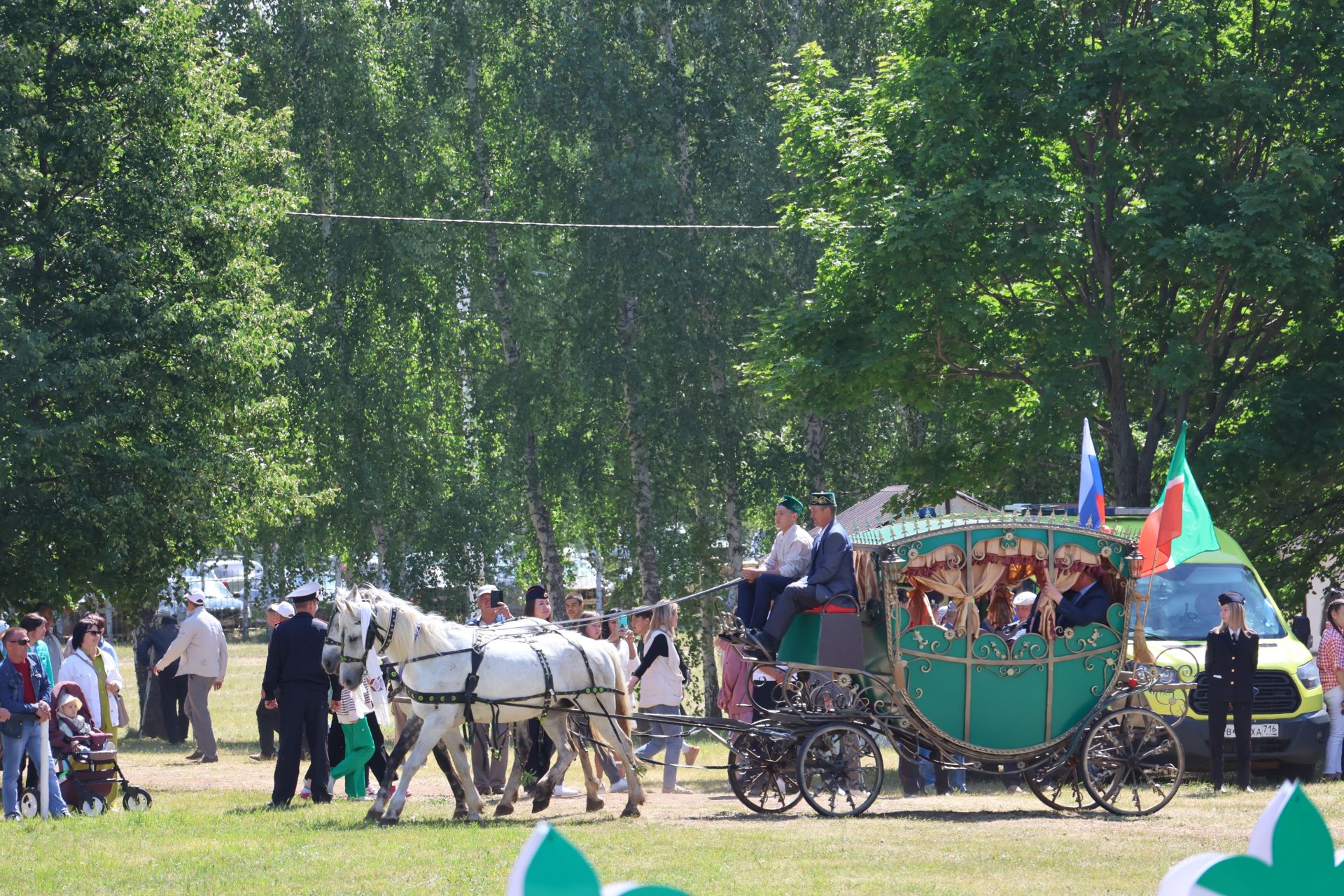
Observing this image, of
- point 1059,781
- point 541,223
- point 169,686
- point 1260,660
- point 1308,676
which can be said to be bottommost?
point 1059,781

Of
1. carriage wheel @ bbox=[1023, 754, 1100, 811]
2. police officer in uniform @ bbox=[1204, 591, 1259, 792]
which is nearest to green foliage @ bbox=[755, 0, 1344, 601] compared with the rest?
police officer in uniform @ bbox=[1204, 591, 1259, 792]

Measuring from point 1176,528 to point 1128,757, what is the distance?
75.1 inches

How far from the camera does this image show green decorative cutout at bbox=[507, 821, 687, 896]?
2.15 m

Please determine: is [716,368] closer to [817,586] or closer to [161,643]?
[161,643]

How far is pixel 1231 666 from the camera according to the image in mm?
14797

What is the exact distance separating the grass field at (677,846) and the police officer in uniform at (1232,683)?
394 millimetres

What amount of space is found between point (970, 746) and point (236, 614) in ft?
176

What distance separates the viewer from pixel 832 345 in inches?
860

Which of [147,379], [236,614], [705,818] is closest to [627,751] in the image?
[705,818]

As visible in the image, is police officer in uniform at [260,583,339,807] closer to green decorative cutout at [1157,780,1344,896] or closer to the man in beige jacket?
the man in beige jacket

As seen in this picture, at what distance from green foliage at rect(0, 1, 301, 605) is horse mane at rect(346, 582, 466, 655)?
6512 millimetres

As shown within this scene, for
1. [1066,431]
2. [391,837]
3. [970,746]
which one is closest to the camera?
[391,837]

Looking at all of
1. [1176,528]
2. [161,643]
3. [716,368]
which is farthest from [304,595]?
[716,368]

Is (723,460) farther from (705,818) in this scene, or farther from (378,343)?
(705,818)
